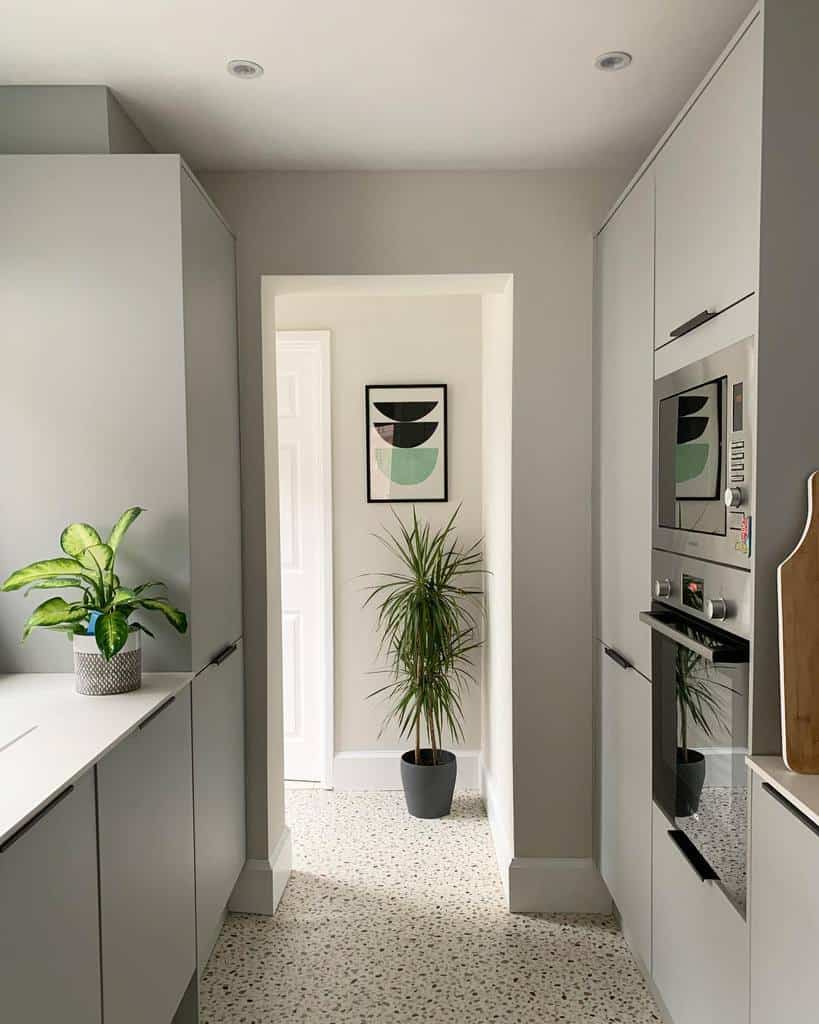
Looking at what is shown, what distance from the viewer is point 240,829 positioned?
2791mm

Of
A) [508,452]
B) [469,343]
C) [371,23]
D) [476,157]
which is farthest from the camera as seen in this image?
[469,343]

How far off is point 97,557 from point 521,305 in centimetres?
162

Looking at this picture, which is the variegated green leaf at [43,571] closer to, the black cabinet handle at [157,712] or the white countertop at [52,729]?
the white countertop at [52,729]

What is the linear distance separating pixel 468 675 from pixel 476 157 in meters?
2.33

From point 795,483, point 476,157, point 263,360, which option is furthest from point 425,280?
point 795,483

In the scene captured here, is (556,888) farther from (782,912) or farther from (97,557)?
(97,557)

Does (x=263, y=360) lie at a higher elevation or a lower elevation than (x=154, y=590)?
higher

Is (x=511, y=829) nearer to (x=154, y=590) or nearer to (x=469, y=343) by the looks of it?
(x=154, y=590)

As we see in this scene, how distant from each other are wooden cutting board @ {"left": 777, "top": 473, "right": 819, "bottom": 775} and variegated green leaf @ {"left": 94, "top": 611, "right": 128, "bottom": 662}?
1383 mm

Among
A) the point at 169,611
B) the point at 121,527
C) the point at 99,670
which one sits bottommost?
the point at 99,670

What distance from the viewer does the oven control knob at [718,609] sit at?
1693mm

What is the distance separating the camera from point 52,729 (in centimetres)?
171

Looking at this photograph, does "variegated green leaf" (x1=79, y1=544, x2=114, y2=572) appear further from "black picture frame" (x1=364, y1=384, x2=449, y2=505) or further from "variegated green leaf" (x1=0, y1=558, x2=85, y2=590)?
"black picture frame" (x1=364, y1=384, x2=449, y2=505)

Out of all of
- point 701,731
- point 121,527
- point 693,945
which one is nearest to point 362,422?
point 121,527
